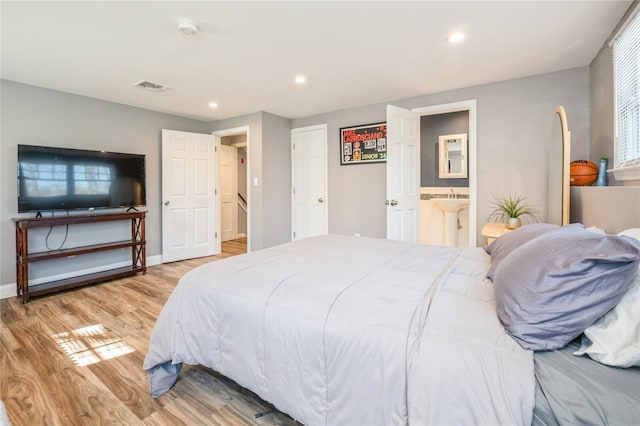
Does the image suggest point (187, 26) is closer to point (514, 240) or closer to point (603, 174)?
point (514, 240)

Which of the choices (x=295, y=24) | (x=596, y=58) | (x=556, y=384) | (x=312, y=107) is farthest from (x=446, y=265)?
(x=312, y=107)

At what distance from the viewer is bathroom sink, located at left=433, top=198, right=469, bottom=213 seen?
170 inches

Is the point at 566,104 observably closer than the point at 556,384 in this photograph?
No

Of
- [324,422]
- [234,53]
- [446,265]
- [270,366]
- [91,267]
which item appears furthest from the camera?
[91,267]

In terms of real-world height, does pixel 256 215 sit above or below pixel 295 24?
below

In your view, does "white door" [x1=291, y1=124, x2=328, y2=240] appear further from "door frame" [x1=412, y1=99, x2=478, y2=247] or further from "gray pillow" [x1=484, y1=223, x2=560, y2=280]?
"gray pillow" [x1=484, y1=223, x2=560, y2=280]

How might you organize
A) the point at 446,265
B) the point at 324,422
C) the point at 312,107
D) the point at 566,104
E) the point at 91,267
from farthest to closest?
the point at 312,107 < the point at 91,267 < the point at 566,104 < the point at 446,265 < the point at 324,422

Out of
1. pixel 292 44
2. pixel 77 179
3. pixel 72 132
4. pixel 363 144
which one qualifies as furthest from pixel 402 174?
pixel 72 132

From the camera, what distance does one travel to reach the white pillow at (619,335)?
0.78 m

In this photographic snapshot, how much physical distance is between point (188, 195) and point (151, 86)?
185 cm

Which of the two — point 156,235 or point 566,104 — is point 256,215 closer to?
point 156,235

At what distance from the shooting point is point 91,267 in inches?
153

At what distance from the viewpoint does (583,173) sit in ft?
8.03

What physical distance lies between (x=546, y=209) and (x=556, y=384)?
2.99 meters
